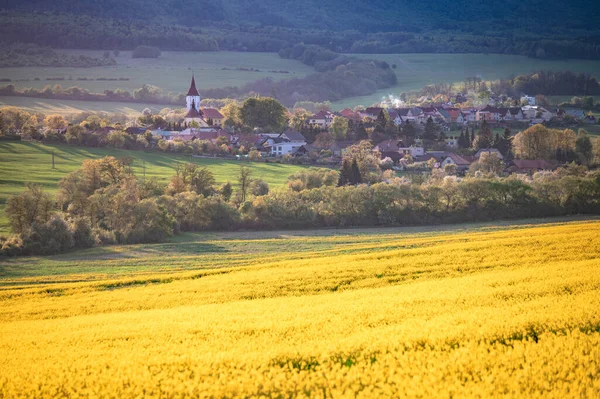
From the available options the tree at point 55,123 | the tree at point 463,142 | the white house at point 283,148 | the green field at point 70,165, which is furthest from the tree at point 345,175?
the tree at point 55,123

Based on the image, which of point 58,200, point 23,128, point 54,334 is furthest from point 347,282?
point 23,128

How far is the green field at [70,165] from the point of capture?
8025 cm

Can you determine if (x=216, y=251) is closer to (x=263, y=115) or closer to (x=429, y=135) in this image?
(x=429, y=135)

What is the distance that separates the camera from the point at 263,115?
124 m

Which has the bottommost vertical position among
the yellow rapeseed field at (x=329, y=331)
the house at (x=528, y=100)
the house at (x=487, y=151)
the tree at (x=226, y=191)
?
the yellow rapeseed field at (x=329, y=331)

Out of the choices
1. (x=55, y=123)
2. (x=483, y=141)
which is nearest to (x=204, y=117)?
(x=55, y=123)

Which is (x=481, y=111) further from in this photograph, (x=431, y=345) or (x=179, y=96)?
(x=431, y=345)

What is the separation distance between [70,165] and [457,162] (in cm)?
5340

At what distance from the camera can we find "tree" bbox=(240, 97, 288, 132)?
124250 millimetres

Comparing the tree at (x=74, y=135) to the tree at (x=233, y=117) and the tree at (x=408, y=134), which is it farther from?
the tree at (x=408, y=134)

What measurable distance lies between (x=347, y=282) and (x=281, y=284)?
2870 mm

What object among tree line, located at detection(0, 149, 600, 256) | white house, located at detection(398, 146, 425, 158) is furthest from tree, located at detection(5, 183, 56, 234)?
white house, located at detection(398, 146, 425, 158)

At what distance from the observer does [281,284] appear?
2906cm

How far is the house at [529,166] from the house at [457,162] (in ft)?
20.4
